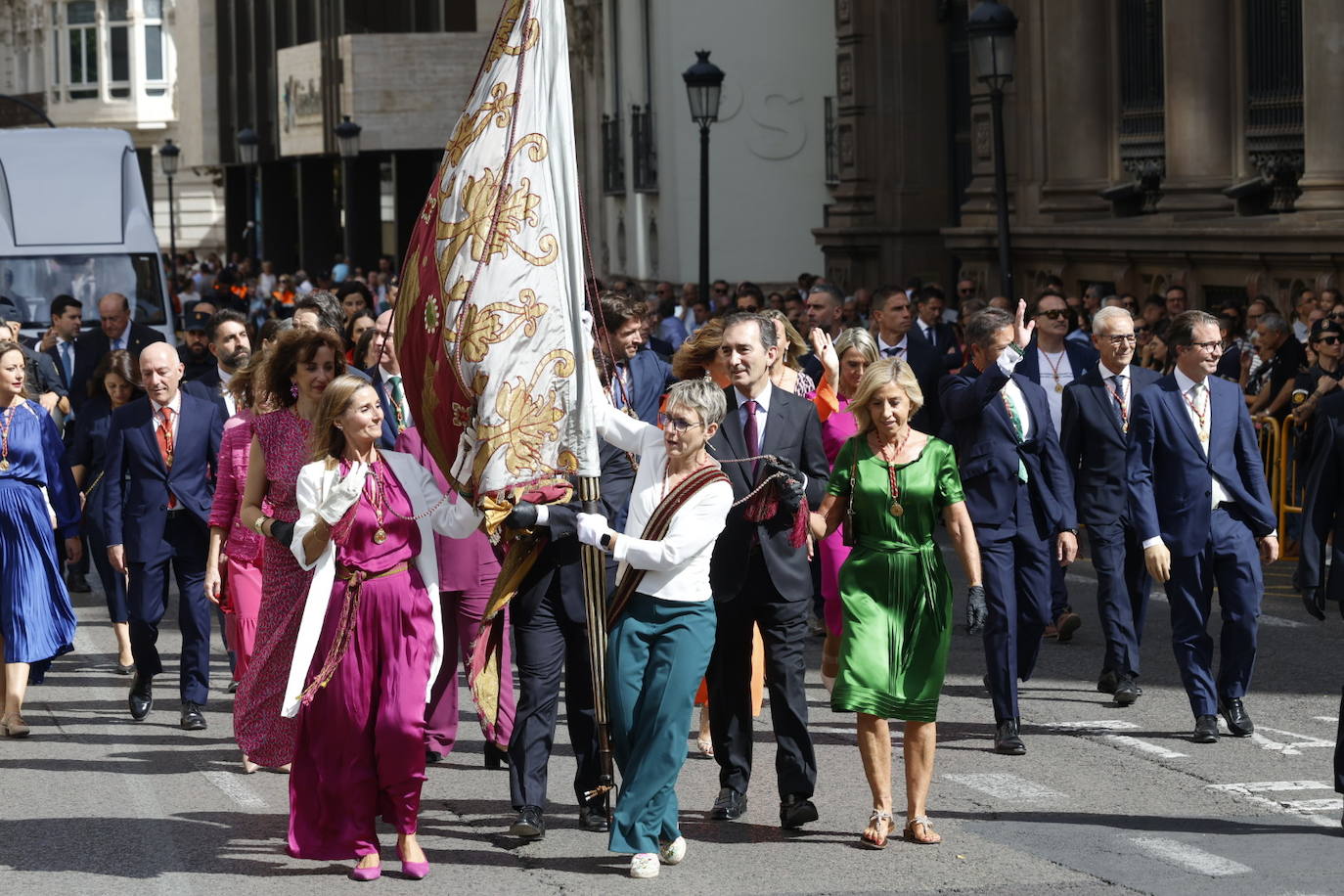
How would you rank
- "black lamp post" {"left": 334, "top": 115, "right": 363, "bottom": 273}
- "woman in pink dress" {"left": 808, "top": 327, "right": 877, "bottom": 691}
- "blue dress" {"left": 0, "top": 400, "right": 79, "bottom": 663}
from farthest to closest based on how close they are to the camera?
"black lamp post" {"left": 334, "top": 115, "right": 363, "bottom": 273} → "blue dress" {"left": 0, "top": 400, "right": 79, "bottom": 663} → "woman in pink dress" {"left": 808, "top": 327, "right": 877, "bottom": 691}

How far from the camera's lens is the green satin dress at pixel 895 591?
8141 millimetres

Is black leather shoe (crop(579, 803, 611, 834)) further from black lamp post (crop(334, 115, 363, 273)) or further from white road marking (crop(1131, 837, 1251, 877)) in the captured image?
black lamp post (crop(334, 115, 363, 273))

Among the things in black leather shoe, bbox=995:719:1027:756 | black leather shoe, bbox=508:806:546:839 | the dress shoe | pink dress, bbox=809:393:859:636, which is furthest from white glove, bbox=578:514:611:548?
the dress shoe

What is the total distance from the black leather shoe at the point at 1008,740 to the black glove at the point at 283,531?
329 centimetres

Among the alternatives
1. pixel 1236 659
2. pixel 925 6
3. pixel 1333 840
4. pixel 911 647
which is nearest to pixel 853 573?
pixel 911 647

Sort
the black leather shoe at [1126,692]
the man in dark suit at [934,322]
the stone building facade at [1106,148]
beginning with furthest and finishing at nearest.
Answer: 1. the stone building facade at [1106,148]
2. the man in dark suit at [934,322]
3. the black leather shoe at [1126,692]

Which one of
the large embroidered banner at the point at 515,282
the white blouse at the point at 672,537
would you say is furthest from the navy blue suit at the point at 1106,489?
the large embroidered banner at the point at 515,282

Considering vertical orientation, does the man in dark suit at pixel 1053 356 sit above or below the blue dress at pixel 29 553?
above

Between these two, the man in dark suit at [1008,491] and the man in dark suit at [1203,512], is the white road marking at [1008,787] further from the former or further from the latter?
the man in dark suit at [1203,512]

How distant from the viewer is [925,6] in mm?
30375

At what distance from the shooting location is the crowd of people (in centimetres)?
786

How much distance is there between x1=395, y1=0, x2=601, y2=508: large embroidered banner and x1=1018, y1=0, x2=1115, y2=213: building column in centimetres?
1818

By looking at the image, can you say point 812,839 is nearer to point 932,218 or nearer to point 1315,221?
point 1315,221

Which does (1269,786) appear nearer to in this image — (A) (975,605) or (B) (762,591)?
(A) (975,605)
